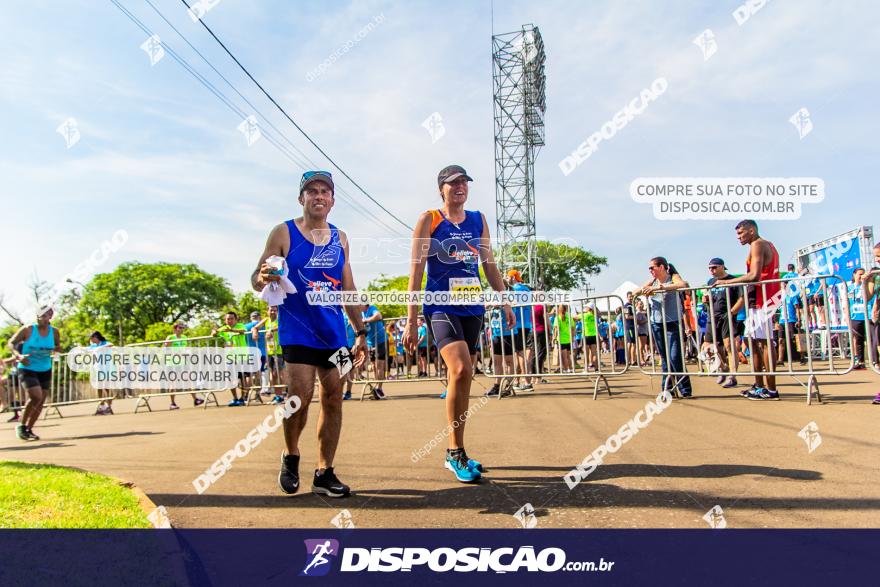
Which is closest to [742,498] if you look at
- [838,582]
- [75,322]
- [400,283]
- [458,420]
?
[838,582]

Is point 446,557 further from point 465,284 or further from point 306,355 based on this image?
point 465,284

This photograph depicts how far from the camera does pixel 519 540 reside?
9.18 ft

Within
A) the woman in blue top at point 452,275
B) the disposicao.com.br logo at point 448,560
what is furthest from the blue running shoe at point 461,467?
the disposicao.com.br logo at point 448,560

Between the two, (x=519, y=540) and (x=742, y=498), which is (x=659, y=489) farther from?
(x=519, y=540)

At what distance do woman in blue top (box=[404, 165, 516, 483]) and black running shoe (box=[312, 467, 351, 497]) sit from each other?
788mm

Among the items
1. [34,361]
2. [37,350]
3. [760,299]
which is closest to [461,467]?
[760,299]

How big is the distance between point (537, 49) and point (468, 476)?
47592mm

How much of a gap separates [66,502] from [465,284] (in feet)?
9.37

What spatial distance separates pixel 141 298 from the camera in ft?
252

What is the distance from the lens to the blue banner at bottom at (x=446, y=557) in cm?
237

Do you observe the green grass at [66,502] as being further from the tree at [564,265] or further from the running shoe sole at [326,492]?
the tree at [564,265]

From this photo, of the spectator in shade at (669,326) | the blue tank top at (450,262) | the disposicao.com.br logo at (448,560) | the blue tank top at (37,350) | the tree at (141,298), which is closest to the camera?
the disposicao.com.br logo at (448,560)

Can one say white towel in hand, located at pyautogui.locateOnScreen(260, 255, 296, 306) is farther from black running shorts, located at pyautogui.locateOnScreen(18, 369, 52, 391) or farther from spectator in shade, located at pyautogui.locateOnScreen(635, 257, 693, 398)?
black running shorts, located at pyautogui.locateOnScreen(18, 369, 52, 391)

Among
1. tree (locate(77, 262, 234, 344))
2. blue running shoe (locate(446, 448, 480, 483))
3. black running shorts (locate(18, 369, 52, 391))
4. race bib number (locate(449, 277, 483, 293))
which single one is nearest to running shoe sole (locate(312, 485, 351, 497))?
blue running shoe (locate(446, 448, 480, 483))
